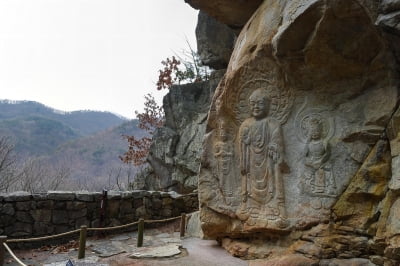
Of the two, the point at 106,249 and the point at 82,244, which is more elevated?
the point at 82,244

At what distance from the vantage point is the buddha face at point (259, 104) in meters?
5.83

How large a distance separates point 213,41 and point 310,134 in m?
8.03

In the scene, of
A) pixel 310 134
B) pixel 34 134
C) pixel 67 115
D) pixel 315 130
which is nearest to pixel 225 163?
pixel 310 134

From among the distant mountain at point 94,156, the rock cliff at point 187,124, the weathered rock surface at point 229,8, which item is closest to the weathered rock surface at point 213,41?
the rock cliff at point 187,124

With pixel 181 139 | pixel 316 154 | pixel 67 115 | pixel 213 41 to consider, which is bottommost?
pixel 316 154

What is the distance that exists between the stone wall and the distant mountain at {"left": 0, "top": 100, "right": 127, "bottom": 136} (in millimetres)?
54211

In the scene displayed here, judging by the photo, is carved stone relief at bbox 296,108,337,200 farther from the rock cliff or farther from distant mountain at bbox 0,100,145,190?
distant mountain at bbox 0,100,145,190

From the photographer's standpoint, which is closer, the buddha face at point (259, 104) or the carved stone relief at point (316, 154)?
the carved stone relief at point (316, 154)

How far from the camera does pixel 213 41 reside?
1250 cm

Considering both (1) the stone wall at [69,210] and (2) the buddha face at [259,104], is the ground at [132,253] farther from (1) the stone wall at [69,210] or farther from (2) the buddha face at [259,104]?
(2) the buddha face at [259,104]

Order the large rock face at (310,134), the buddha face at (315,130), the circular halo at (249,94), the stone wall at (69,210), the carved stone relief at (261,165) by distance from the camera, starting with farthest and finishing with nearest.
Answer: the stone wall at (69,210) < the circular halo at (249,94) < the carved stone relief at (261,165) < the buddha face at (315,130) < the large rock face at (310,134)

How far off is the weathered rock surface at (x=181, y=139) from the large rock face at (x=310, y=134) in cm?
619

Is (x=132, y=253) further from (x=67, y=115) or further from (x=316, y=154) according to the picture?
(x=67, y=115)

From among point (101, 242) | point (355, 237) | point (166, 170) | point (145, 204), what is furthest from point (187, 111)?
point (355, 237)
